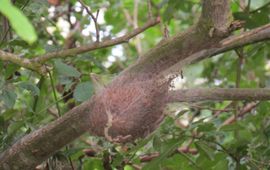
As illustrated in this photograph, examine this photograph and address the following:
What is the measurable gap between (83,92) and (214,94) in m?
0.39

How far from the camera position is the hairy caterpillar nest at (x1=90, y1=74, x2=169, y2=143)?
1166mm

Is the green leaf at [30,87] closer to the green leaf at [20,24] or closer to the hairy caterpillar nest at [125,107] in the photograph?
the hairy caterpillar nest at [125,107]

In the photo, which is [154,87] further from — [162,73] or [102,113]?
[102,113]

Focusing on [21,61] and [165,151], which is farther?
[165,151]

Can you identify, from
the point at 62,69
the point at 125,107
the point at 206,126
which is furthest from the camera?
the point at 206,126

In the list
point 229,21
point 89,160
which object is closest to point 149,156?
point 89,160

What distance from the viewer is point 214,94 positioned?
4.10 ft

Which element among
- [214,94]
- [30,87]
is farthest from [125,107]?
[30,87]

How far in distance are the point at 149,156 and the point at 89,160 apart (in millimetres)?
343

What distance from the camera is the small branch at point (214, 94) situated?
1242 millimetres

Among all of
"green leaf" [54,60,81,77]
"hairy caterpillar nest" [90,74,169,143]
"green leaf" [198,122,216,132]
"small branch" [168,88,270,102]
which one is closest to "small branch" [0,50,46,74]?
"green leaf" [54,60,81,77]

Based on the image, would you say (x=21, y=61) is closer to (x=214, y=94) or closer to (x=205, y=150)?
(x=214, y=94)

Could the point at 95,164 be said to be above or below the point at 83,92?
below

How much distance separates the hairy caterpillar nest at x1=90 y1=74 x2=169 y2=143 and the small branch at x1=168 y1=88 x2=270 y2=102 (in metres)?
0.06
